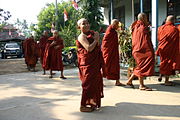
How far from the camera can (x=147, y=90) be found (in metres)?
5.48

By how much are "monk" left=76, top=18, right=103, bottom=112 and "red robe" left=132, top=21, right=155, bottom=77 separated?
1779 millimetres

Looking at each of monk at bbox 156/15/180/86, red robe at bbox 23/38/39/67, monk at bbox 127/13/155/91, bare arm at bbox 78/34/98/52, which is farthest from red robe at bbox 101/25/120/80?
red robe at bbox 23/38/39/67

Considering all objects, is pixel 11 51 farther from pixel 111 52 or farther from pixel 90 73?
pixel 90 73

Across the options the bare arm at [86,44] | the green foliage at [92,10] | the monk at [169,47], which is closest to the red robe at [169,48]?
the monk at [169,47]

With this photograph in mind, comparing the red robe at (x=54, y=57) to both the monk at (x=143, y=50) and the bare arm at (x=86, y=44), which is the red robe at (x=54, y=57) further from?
the bare arm at (x=86, y=44)

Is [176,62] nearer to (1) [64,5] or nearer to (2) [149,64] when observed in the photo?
(2) [149,64]

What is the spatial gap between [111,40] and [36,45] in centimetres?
580

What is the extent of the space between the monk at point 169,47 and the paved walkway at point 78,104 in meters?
0.53

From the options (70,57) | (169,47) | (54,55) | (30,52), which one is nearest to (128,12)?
(70,57)

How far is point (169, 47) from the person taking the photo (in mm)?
5922

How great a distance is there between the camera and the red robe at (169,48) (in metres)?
5.88

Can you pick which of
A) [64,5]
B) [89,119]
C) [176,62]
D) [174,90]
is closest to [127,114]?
[89,119]

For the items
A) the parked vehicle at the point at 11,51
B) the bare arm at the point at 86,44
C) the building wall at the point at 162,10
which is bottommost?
the bare arm at the point at 86,44

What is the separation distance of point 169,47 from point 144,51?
3.29ft
